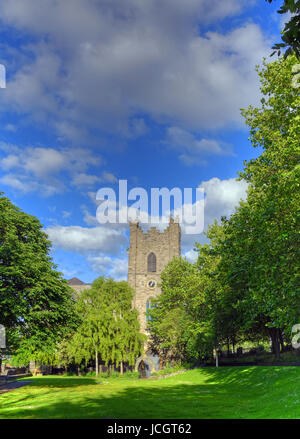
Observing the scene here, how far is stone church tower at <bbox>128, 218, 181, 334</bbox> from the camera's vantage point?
2857 inches

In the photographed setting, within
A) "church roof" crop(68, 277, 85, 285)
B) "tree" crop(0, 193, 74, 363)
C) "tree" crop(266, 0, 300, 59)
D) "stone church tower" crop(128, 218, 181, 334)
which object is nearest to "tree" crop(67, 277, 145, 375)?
"tree" crop(0, 193, 74, 363)

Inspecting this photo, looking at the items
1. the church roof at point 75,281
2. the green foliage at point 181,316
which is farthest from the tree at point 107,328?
the church roof at point 75,281

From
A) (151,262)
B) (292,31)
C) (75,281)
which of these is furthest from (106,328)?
(292,31)

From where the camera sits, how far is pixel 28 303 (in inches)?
1043

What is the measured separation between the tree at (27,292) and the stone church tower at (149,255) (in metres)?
43.0

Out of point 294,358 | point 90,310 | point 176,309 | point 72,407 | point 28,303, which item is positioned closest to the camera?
point 72,407

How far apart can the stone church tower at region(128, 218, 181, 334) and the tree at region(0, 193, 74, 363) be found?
42986mm

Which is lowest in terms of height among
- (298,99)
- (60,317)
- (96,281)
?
(60,317)

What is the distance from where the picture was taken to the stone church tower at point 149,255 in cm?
7256

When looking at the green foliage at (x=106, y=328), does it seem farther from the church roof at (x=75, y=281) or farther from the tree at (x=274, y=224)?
the church roof at (x=75, y=281)

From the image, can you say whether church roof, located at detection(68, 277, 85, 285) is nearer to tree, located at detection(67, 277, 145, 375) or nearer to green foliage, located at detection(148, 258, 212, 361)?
tree, located at detection(67, 277, 145, 375)
